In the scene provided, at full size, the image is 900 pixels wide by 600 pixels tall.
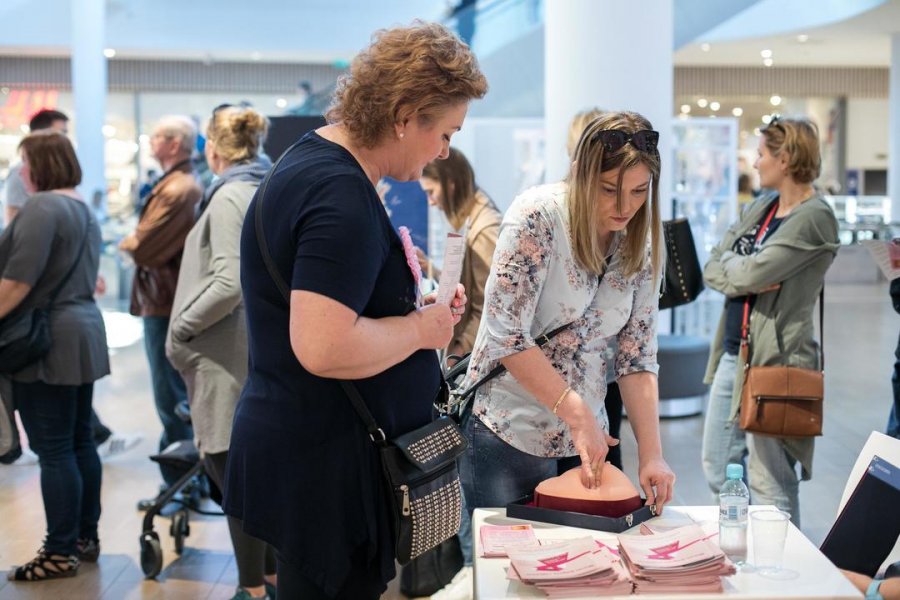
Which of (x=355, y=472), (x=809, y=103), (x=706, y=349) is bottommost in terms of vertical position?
(x=706, y=349)

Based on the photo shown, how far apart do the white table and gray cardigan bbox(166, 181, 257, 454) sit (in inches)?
61.0

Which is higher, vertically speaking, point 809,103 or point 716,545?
point 809,103

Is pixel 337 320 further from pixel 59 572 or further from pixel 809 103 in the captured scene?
pixel 809 103

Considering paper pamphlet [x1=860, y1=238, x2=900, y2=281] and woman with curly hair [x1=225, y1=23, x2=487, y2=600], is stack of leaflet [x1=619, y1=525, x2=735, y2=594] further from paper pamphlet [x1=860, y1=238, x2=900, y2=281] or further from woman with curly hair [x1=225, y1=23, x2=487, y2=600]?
paper pamphlet [x1=860, y1=238, x2=900, y2=281]

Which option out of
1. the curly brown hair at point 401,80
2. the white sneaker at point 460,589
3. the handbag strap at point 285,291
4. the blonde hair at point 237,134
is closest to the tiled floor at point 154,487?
the white sneaker at point 460,589

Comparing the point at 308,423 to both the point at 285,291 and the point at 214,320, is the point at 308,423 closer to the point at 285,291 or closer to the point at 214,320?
the point at 285,291

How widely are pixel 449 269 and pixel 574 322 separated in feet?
1.96

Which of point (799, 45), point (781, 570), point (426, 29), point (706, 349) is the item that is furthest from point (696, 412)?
point (799, 45)

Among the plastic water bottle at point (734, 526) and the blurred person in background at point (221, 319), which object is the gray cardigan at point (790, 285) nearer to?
the plastic water bottle at point (734, 526)

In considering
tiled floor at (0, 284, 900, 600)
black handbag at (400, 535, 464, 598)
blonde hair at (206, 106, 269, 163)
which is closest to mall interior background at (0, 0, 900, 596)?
tiled floor at (0, 284, 900, 600)

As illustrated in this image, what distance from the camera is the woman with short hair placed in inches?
139

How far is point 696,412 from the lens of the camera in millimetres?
6770

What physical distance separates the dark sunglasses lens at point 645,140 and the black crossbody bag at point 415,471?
0.78 metres

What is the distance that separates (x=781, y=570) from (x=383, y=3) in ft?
52.4
